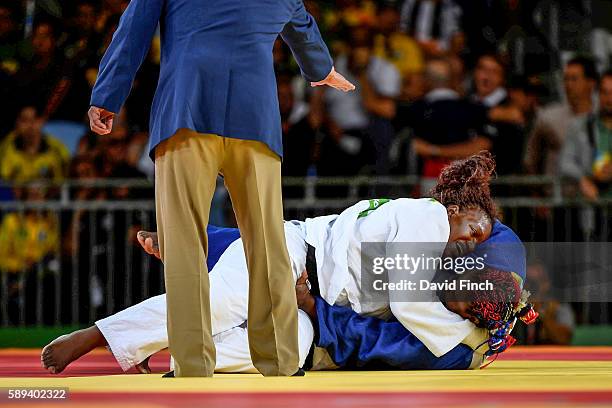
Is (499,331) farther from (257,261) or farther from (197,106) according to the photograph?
(197,106)

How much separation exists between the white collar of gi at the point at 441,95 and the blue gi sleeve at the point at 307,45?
3359 millimetres

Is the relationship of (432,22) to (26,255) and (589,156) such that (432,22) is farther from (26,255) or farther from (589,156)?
(26,255)

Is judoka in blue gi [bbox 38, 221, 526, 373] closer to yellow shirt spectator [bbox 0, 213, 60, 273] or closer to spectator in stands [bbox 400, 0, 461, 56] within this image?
yellow shirt spectator [bbox 0, 213, 60, 273]

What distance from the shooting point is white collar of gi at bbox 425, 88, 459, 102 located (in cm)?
752

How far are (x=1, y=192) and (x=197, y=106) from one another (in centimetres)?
424

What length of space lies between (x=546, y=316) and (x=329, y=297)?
9.48 feet

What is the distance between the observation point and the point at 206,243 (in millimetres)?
3760

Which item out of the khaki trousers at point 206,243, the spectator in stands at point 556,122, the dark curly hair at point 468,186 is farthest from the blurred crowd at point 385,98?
the khaki trousers at point 206,243

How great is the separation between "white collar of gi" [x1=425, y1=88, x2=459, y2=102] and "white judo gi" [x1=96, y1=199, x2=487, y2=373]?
9.12ft

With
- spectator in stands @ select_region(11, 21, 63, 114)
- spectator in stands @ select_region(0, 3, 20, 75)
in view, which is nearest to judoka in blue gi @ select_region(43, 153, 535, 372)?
spectator in stands @ select_region(11, 21, 63, 114)

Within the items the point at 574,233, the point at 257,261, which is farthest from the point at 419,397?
the point at 574,233

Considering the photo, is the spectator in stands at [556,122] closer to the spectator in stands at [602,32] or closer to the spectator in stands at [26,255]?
the spectator in stands at [602,32]

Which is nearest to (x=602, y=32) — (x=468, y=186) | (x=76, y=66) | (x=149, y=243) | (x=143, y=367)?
(x=468, y=186)

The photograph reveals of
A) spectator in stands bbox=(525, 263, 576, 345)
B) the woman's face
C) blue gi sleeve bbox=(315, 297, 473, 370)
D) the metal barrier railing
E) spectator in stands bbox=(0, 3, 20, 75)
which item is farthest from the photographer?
spectator in stands bbox=(0, 3, 20, 75)
